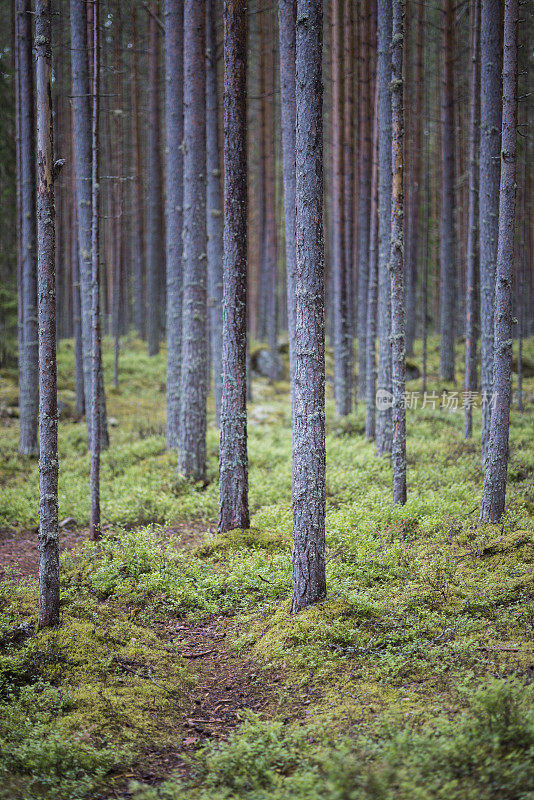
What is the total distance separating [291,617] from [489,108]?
9.74 meters

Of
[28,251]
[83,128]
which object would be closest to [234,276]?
[83,128]

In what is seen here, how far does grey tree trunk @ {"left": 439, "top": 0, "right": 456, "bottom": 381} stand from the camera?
18.8 m

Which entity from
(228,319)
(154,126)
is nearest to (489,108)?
(228,319)

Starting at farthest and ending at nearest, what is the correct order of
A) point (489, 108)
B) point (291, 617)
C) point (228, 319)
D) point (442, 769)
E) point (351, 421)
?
point (351, 421)
point (489, 108)
point (228, 319)
point (291, 617)
point (442, 769)

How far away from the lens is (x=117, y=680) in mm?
5176

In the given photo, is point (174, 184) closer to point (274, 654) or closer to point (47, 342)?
point (47, 342)

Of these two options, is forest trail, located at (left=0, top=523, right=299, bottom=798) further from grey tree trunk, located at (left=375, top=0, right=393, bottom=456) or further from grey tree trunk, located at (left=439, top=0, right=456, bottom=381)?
grey tree trunk, located at (left=439, top=0, right=456, bottom=381)

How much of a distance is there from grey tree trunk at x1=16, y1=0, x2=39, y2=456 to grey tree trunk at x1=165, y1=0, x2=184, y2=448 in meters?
3.25

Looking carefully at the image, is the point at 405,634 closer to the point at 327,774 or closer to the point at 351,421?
the point at 327,774

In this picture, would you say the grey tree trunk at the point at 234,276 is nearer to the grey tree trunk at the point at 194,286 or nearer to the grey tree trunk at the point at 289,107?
the grey tree trunk at the point at 289,107

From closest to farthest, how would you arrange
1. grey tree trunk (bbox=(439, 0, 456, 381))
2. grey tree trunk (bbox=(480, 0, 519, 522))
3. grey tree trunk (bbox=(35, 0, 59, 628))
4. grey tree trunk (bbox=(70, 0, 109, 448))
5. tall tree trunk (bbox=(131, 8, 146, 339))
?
grey tree trunk (bbox=(35, 0, 59, 628)) → grey tree trunk (bbox=(480, 0, 519, 522)) → grey tree trunk (bbox=(70, 0, 109, 448)) → grey tree trunk (bbox=(439, 0, 456, 381)) → tall tree trunk (bbox=(131, 8, 146, 339))

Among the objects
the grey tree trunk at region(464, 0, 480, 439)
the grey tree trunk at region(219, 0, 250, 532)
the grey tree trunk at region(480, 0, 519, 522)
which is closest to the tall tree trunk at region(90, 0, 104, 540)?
the grey tree trunk at region(219, 0, 250, 532)

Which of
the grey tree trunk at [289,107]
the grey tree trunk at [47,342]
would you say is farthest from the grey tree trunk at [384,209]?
the grey tree trunk at [47,342]

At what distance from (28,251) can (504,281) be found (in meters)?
11.1
